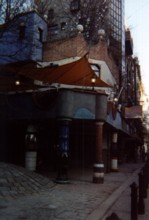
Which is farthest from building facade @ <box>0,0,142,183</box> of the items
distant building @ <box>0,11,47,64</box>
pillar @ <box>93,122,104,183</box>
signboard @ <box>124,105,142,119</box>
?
signboard @ <box>124,105,142,119</box>

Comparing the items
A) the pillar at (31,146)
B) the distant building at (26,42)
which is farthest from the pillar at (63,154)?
the distant building at (26,42)

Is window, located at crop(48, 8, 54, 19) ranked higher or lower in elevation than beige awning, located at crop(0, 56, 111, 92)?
higher

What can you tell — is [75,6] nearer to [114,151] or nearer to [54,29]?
[54,29]

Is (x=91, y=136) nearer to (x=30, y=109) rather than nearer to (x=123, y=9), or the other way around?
(x=30, y=109)

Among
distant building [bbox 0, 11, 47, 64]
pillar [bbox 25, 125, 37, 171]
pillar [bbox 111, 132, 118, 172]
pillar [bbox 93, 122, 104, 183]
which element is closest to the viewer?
pillar [bbox 93, 122, 104, 183]

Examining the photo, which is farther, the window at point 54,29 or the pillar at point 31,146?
the window at point 54,29

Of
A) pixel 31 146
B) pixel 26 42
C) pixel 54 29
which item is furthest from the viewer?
pixel 54 29

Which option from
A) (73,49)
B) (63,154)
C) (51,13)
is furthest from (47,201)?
(51,13)

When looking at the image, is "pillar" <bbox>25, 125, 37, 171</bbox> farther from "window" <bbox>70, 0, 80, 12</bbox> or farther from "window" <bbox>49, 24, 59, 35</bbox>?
"window" <bbox>70, 0, 80, 12</bbox>

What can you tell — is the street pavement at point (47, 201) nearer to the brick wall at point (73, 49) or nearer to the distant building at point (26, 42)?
the distant building at point (26, 42)

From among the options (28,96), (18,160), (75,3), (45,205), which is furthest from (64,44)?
(45,205)

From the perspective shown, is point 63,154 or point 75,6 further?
point 75,6

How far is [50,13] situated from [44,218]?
2791 centimetres

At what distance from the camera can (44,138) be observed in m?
21.7
